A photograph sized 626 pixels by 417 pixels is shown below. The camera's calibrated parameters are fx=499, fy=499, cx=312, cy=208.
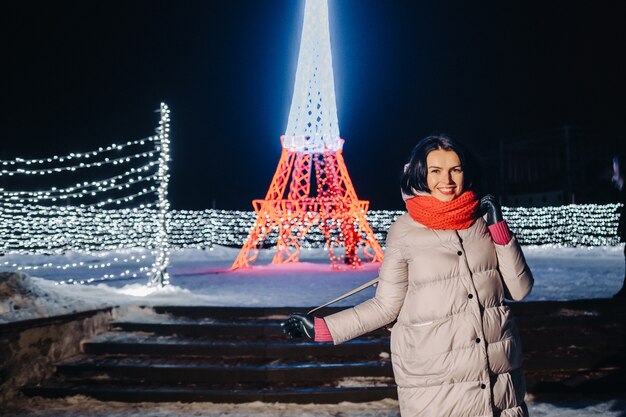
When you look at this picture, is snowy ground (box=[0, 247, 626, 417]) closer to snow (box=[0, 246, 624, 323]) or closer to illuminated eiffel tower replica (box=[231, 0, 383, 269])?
snow (box=[0, 246, 624, 323])

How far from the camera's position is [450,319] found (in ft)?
6.83

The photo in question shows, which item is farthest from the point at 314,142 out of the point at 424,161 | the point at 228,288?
the point at 424,161

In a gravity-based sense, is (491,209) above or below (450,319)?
above

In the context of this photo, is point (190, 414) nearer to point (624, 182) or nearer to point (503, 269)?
point (503, 269)

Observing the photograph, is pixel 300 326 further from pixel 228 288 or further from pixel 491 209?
pixel 228 288

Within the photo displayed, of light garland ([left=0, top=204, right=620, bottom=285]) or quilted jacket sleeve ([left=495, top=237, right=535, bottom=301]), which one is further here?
light garland ([left=0, top=204, right=620, bottom=285])

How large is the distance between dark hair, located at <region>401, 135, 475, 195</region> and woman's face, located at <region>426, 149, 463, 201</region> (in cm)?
2

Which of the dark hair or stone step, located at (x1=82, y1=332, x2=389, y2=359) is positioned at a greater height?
the dark hair

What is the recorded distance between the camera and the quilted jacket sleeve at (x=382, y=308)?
2.17 meters

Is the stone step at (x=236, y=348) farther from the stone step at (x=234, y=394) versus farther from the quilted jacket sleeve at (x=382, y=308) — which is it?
the quilted jacket sleeve at (x=382, y=308)

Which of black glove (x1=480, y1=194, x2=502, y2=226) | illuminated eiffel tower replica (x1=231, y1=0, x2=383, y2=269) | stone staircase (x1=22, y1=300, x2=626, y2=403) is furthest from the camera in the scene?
illuminated eiffel tower replica (x1=231, y1=0, x2=383, y2=269)

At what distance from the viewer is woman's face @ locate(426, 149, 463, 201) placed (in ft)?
7.25

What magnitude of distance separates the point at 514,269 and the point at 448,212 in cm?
37

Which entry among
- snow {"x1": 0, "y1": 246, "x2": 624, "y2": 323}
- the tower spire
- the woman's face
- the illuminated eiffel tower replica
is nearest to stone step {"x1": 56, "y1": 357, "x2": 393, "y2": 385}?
snow {"x1": 0, "y1": 246, "x2": 624, "y2": 323}
